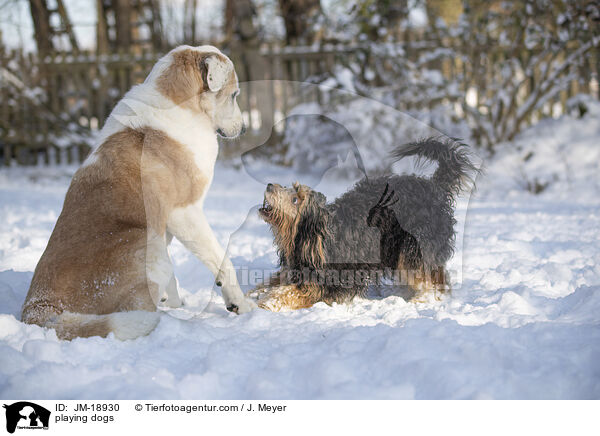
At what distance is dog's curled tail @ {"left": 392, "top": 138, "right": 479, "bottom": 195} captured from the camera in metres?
2.97

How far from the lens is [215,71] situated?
2936 mm

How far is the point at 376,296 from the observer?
3.31 metres

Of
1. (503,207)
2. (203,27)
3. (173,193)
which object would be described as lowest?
(503,207)

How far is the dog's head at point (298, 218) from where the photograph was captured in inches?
117

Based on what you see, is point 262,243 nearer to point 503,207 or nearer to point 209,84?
point 209,84

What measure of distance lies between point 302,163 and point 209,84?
0.73 metres

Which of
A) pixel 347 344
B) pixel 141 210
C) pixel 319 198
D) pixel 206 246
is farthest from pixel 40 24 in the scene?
pixel 347 344

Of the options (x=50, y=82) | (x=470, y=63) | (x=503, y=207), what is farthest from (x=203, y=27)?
(x=503, y=207)

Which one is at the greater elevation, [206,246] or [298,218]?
[298,218]

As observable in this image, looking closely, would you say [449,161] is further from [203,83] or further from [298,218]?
[203,83]

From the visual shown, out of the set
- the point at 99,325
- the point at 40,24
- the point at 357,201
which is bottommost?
the point at 99,325
